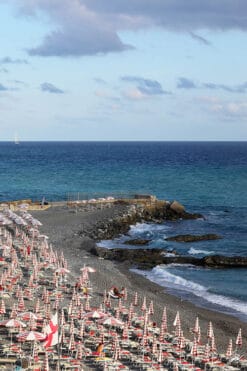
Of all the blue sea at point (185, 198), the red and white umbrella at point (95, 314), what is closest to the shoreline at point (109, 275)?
the blue sea at point (185, 198)

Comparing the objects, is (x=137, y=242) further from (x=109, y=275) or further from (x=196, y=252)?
(x=109, y=275)

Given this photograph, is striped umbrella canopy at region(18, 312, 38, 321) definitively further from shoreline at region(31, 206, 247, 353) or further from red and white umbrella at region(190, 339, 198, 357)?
shoreline at region(31, 206, 247, 353)

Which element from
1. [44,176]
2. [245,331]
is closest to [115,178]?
[44,176]

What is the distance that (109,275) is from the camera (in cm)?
4500

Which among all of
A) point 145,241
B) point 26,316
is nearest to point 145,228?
point 145,241

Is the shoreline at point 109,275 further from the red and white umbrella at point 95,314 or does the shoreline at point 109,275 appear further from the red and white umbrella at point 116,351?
the red and white umbrella at point 116,351

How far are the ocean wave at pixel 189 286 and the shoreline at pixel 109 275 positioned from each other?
109 cm

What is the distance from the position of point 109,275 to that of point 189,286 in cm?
587

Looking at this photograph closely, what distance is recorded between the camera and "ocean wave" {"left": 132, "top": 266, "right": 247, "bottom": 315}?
39334 mm

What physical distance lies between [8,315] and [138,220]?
40563 millimetres

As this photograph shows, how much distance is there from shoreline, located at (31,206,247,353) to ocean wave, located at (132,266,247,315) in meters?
1.09

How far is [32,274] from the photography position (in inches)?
1522

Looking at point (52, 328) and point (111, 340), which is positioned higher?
point (52, 328)

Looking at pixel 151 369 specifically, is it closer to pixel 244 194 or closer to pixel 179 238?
pixel 179 238
